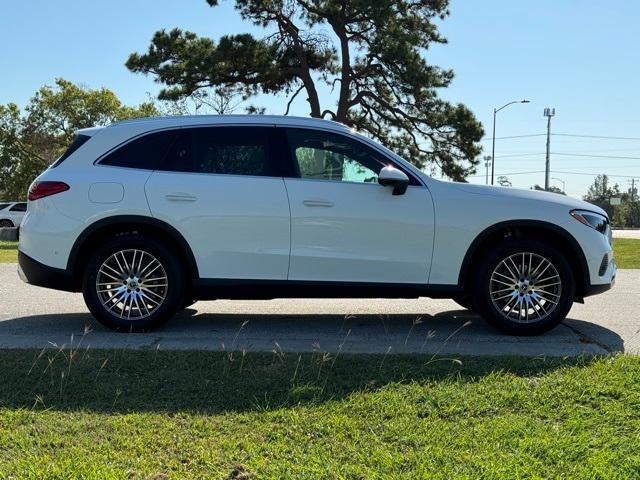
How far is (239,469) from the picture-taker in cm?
274

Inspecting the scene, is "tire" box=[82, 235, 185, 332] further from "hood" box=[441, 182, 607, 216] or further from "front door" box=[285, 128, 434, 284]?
"hood" box=[441, 182, 607, 216]

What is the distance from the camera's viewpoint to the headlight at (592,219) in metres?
5.48

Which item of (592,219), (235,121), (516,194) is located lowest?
(592,219)

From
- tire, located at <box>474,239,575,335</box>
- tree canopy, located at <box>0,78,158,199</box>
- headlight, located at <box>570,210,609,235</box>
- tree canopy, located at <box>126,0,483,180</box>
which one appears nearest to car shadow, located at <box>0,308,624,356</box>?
tire, located at <box>474,239,575,335</box>

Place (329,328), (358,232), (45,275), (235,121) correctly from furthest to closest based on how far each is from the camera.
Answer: (329,328), (235,121), (45,275), (358,232)

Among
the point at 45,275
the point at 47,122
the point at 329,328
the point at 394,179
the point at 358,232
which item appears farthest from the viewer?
the point at 47,122

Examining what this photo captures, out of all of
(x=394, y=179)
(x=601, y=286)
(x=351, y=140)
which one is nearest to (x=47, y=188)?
(x=351, y=140)

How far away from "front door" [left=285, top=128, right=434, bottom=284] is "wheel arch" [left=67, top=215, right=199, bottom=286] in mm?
955

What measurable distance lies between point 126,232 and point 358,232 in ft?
6.96

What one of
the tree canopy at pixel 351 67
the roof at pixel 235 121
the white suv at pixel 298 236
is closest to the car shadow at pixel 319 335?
the white suv at pixel 298 236

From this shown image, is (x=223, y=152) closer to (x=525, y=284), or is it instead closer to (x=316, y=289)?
(x=316, y=289)

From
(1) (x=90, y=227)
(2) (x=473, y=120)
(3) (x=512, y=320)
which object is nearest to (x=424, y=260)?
(3) (x=512, y=320)

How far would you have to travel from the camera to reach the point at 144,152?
5.61 metres

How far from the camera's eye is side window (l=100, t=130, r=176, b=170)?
219 inches
